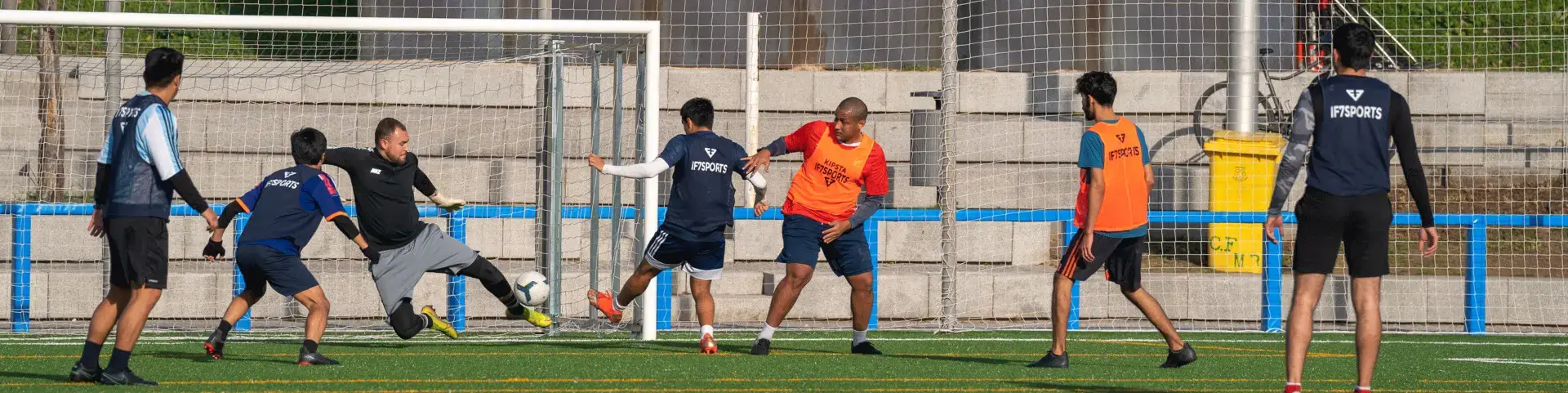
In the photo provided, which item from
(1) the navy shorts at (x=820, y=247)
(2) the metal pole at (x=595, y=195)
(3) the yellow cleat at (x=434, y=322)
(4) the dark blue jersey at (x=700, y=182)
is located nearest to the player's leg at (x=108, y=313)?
(3) the yellow cleat at (x=434, y=322)

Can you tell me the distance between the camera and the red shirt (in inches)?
334

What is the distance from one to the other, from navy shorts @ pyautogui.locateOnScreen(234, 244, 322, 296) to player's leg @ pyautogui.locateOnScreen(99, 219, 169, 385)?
124 cm

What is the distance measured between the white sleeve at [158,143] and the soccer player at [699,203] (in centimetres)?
267

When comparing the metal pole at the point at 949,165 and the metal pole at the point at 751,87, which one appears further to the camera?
the metal pole at the point at 751,87

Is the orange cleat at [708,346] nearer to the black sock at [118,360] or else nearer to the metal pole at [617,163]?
the metal pole at [617,163]

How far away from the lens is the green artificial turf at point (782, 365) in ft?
22.7

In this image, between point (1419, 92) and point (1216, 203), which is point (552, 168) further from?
point (1419, 92)

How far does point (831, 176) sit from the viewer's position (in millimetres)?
8500

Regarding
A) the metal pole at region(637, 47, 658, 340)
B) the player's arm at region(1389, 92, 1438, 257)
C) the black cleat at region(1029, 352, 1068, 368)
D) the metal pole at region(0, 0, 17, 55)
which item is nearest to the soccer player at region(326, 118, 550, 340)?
the metal pole at region(637, 47, 658, 340)

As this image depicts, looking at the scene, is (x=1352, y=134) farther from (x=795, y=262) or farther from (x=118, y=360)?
(x=118, y=360)

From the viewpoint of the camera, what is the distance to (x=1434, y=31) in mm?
18422

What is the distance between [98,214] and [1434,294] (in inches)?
398

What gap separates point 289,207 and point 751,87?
23.2 feet

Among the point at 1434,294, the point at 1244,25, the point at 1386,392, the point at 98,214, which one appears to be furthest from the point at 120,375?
the point at 1434,294
